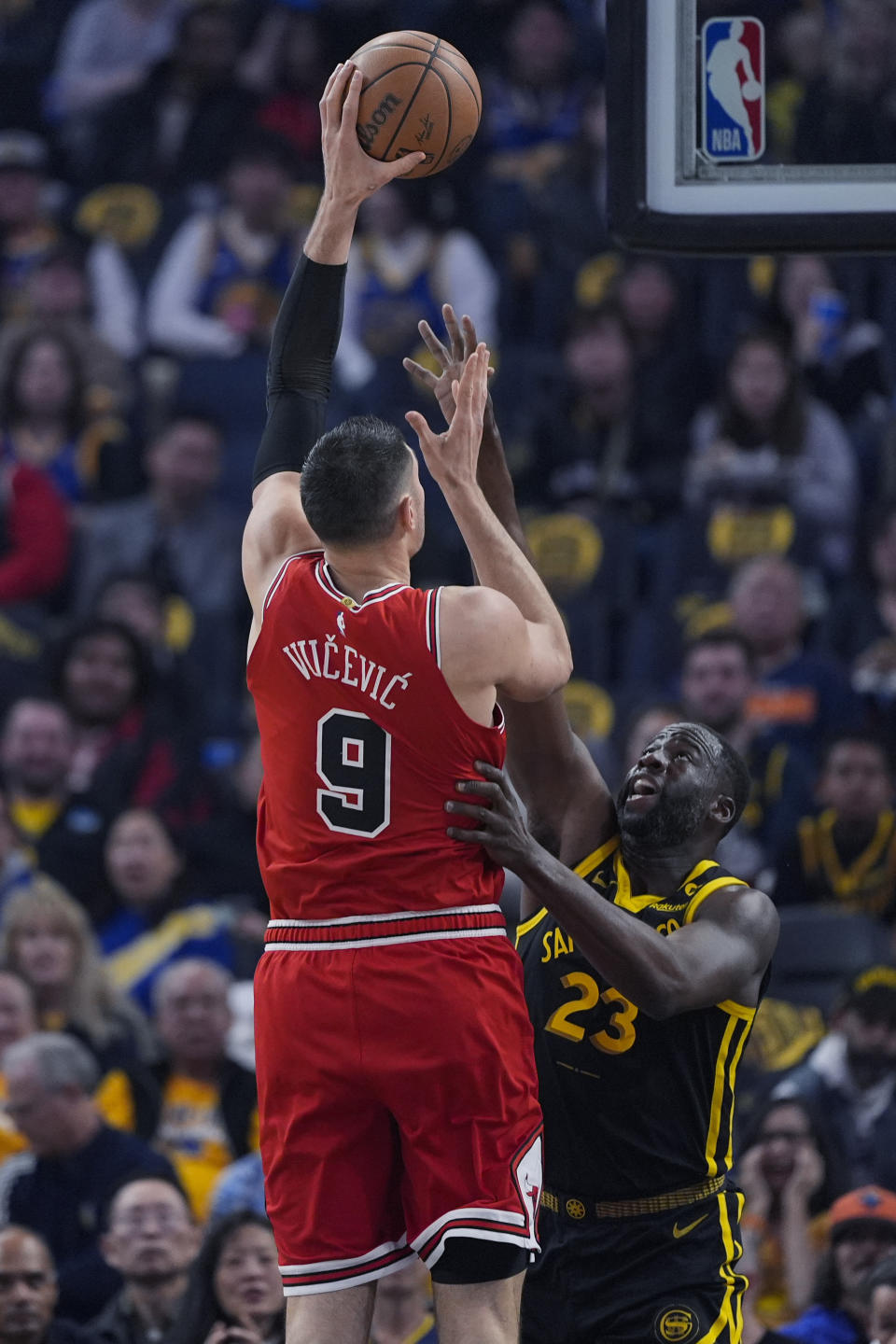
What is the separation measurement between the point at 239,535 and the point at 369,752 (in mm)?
6518

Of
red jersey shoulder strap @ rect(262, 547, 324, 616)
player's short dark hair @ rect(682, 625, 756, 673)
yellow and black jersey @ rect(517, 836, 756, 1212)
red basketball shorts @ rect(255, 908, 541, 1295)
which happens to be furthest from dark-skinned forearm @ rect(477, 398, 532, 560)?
player's short dark hair @ rect(682, 625, 756, 673)

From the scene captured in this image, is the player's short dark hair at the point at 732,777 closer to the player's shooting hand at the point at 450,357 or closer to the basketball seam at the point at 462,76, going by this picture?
the player's shooting hand at the point at 450,357

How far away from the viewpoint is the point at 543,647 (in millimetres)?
3963

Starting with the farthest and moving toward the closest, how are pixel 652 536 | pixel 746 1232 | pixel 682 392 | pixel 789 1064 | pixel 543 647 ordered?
pixel 682 392, pixel 652 536, pixel 789 1064, pixel 746 1232, pixel 543 647

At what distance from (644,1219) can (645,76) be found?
8.45 ft

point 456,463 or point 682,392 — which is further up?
point 682,392

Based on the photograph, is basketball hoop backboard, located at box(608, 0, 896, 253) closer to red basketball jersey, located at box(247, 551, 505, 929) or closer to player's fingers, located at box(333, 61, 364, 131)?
player's fingers, located at box(333, 61, 364, 131)

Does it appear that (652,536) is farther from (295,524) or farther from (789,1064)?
(295,524)

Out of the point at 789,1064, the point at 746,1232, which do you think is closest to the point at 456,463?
the point at 746,1232

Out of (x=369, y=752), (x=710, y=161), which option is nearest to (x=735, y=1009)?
(x=369, y=752)

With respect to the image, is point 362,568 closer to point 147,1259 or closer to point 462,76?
point 462,76

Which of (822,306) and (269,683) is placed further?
(822,306)

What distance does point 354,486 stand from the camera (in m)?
3.95

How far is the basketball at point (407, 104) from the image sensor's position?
4449mm
